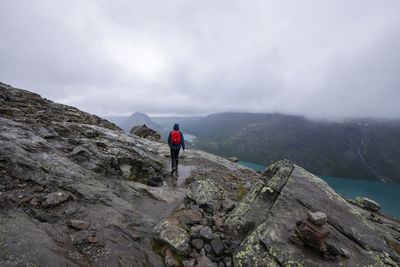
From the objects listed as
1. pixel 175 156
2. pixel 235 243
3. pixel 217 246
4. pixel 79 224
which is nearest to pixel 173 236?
pixel 217 246

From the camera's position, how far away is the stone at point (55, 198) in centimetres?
728

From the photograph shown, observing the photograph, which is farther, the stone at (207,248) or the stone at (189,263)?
the stone at (207,248)

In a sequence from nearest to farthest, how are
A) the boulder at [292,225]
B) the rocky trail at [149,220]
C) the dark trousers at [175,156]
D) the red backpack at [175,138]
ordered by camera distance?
the rocky trail at [149,220], the boulder at [292,225], the red backpack at [175,138], the dark trousers at [175,156]

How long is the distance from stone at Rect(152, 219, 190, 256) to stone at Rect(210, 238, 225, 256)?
1155 mm

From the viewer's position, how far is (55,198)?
25.1 ft

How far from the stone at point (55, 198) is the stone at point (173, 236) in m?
4.99

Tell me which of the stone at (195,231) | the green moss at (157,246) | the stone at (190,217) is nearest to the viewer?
the green moss at (157,246)

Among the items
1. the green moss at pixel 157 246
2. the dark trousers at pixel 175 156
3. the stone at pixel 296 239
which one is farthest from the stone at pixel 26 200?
the stone at pixel 296 239

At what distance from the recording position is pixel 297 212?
8.20 metres

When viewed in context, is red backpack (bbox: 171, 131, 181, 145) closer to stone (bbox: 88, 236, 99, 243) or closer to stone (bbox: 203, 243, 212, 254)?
stone (bbox: 203, 243, 212, 254)

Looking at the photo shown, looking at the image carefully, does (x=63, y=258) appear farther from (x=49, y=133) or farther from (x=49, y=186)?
(x=49, y=133)

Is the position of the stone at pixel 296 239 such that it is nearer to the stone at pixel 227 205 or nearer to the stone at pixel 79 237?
the stone at pixel 227 205

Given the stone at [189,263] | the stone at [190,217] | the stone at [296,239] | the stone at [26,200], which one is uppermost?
the stone at [26,200]

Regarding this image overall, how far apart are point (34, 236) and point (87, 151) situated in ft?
26.6
